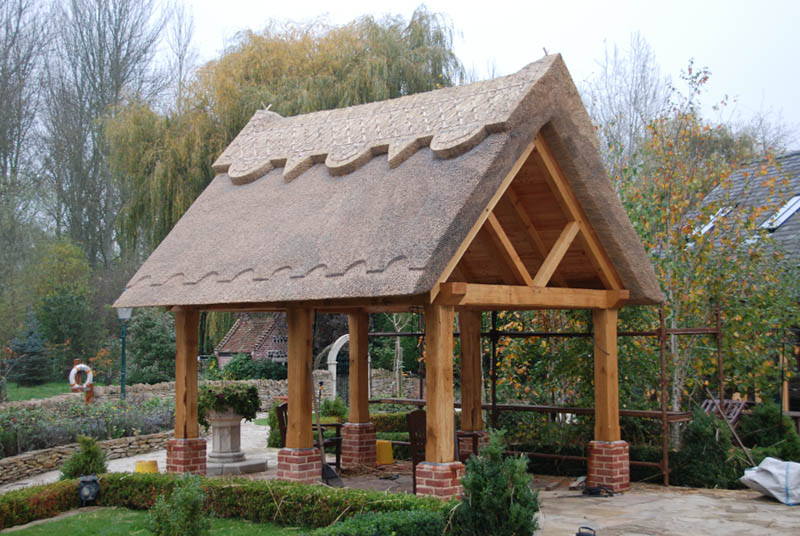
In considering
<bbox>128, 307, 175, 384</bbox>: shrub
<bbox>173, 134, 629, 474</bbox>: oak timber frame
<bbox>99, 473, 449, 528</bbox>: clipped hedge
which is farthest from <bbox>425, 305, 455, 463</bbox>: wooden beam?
<bbox>128, 307, 175, 384</bbox>: shrub

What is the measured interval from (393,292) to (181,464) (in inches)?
185

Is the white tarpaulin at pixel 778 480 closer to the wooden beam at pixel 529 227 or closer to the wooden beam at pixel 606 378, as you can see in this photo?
the wooden beam at pixel 606 378

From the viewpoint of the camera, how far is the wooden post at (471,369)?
12.6m

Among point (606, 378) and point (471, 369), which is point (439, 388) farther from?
point (471, 369)

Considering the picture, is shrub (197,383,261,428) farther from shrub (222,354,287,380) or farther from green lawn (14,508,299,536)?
shrub (222,354,287,380)

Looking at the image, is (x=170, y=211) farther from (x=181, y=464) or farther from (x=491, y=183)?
(x=491, y=183)

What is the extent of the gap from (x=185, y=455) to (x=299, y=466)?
6.61 ft

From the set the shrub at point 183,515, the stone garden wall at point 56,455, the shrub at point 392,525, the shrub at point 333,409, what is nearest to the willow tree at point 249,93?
the shrub at point 333,409

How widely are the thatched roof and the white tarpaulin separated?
2381 millimetres

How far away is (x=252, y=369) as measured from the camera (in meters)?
26.1

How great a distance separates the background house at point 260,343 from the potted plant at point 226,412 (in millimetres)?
14757

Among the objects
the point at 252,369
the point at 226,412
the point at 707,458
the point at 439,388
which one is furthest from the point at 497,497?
the point at 252,369

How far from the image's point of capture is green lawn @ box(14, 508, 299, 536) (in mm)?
8406

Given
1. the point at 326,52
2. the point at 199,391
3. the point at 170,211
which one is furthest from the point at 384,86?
the point at 199,391
